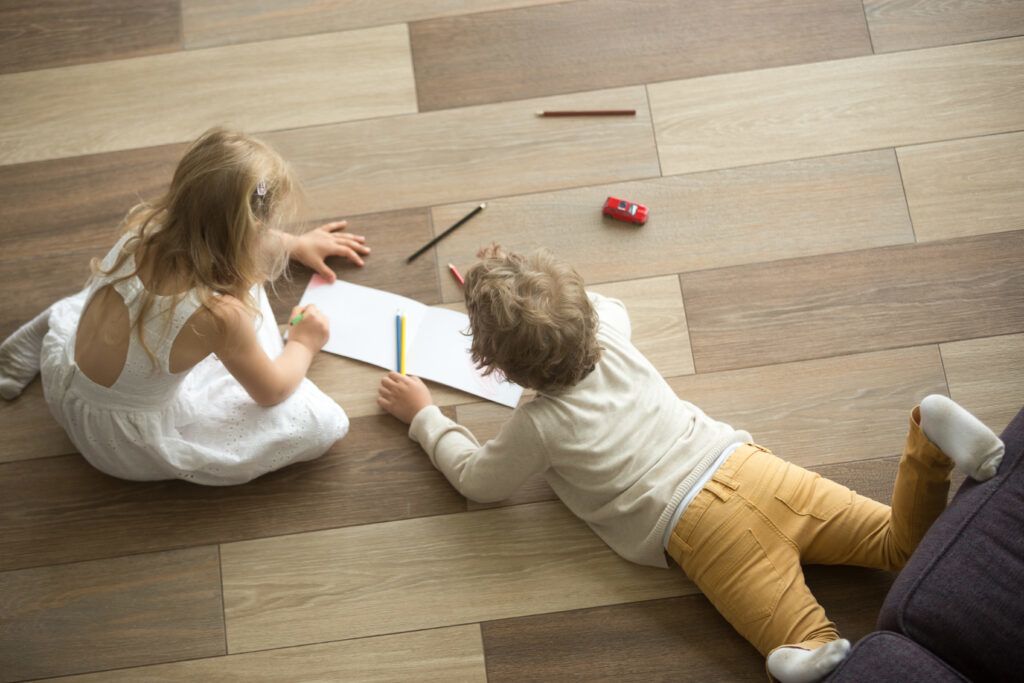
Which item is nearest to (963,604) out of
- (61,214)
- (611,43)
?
(611,43)

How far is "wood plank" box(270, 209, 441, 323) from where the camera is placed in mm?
1635

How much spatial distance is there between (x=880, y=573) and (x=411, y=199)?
104cm

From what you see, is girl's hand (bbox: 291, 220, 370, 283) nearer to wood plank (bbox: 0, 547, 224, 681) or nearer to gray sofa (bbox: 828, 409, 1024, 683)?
wood plank (bbox: 0, 547, 224, 681)

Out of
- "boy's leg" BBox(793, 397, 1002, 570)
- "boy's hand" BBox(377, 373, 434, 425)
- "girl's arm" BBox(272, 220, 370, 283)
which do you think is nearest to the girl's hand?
"girl's arm" BBox(272, 220, 370, 283)

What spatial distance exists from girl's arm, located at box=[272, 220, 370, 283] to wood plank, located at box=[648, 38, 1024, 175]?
0.60 meters

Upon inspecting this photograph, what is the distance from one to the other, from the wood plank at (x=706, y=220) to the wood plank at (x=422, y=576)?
434 mm

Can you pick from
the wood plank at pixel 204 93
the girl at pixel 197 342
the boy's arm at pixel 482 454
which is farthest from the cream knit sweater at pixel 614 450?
the wood plank at pixel 204 93

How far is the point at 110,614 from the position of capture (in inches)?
58.6

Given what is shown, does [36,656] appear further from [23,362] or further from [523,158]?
[523,158]

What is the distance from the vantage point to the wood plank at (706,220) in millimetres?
1639

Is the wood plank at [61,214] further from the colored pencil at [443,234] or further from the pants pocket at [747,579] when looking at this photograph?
the pants pocket at [747,579]

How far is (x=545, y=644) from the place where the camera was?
1.46 meters

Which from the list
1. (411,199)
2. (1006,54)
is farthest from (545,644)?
(1006,54)

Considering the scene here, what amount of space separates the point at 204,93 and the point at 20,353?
1.95ft
